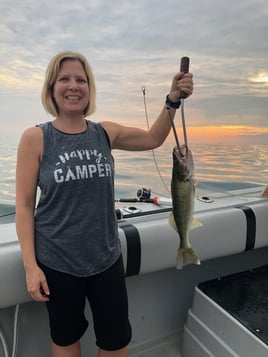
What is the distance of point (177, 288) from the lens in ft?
8.22

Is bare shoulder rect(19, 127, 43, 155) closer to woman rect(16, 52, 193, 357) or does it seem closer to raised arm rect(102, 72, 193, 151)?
woman rect(16, 52, 193, 357)

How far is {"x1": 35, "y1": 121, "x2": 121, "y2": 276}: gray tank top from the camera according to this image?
1.34 m

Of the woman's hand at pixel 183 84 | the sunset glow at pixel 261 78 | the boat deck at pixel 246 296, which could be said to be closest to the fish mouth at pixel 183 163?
the woman's hand at pixel 183 84

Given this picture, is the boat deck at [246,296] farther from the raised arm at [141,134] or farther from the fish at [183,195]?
the raised arm at [141,134]

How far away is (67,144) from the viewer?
139 cm

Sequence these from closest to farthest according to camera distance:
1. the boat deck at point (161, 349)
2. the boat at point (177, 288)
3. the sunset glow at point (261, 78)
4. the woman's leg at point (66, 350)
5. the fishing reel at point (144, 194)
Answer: the woman's leg at point (66, 350) < the boat at point (177, 288) < the boat deck at point (161, 349) < the fishing reel at point (144, 194) < the sunset glow at point (261, 78)

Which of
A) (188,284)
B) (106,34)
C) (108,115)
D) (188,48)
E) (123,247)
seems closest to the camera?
(123,247)

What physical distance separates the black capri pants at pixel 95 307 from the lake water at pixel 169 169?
120cm

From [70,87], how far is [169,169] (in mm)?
1562

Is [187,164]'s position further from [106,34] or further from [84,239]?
[106,34]

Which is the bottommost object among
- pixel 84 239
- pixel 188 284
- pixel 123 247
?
pixel 188 284

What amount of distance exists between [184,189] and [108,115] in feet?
3.61

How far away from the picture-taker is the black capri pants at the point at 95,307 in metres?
1.40

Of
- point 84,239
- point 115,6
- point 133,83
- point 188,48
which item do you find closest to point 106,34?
point 115,6
